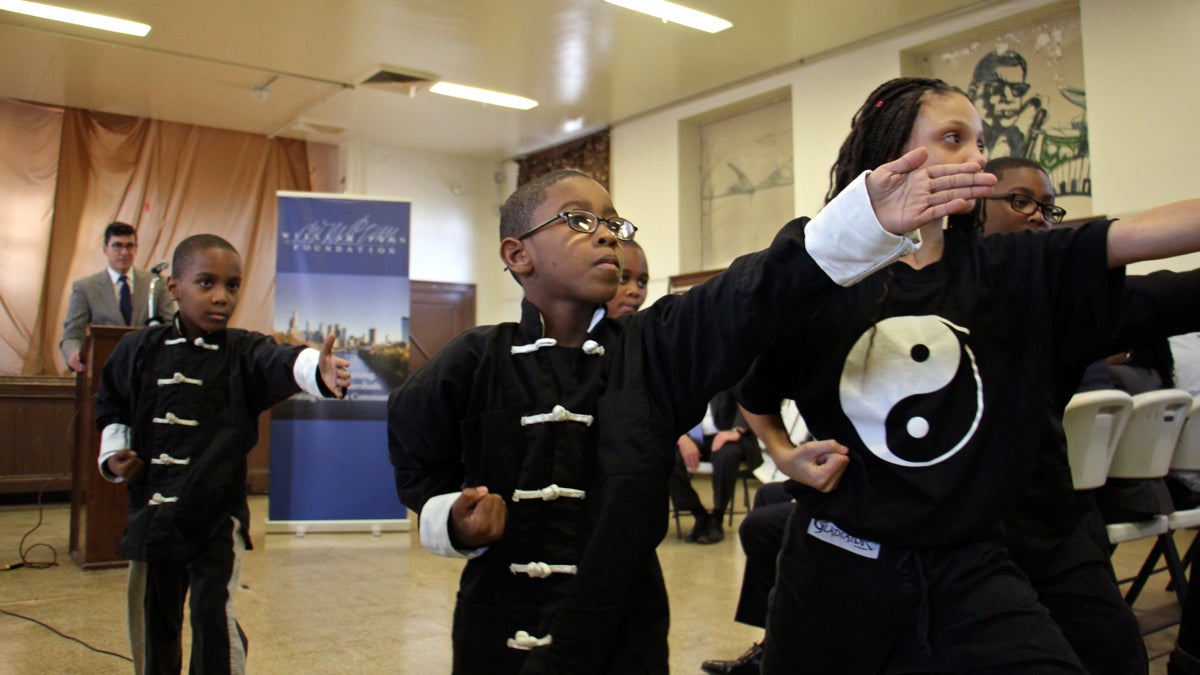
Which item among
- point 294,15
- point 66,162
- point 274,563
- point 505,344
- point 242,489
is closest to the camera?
point 505,344

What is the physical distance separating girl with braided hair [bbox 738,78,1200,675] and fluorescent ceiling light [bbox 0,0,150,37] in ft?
26.1

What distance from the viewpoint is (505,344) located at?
5.43 ft

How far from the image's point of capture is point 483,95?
9.83 meters

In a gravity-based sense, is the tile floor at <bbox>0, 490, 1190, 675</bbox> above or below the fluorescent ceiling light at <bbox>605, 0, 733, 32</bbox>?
below

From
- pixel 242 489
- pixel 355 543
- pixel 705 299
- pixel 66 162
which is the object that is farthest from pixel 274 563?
pixel 66 162

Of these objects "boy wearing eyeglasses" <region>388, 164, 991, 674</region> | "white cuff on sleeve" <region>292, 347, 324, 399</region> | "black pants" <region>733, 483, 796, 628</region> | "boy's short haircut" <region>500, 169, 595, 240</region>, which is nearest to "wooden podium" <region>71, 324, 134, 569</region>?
"white cuff on sleeve" <region>292, 347, 324, 399</region>

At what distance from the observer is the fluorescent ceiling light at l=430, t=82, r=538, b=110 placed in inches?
375

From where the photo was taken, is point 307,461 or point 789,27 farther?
point 789,27

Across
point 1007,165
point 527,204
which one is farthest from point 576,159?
point 527,204

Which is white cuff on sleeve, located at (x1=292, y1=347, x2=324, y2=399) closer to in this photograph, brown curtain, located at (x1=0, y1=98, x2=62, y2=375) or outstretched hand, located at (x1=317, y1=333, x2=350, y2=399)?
outstretched hand, located at (x1=317, y1=333, x2=350, y2=399)

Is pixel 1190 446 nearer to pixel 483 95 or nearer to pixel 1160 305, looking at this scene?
pixel 1160 305

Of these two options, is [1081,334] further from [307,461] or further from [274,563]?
[307,461]

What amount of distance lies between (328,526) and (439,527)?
5.41 metres

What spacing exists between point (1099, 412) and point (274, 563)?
177 inches
